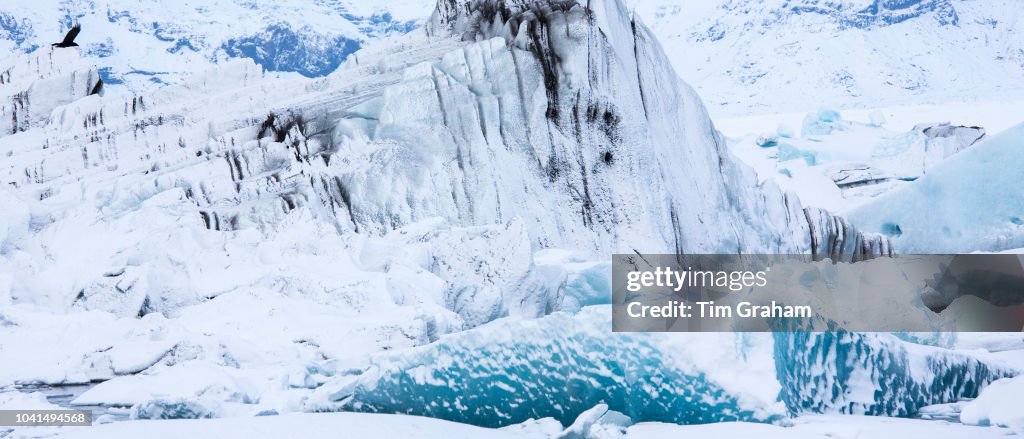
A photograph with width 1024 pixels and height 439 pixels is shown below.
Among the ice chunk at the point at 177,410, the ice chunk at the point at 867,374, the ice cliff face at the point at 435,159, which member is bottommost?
the ice chunk at the point at 867,374

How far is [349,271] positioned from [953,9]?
33884mm

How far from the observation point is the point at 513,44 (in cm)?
859

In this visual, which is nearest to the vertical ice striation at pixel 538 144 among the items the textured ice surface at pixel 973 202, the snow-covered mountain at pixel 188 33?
the textured ice surface at pixel 973 202

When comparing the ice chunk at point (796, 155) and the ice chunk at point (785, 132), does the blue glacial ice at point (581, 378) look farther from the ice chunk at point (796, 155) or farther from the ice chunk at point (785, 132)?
Result: the ice chunk at point (785, 132)

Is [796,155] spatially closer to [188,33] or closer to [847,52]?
[847,52]

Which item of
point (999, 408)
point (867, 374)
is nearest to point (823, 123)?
point (867, 374)

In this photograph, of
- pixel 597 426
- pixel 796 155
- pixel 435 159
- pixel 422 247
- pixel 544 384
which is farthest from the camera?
pixel 796 155

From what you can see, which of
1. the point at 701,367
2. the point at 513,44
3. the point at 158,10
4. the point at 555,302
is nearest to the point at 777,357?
the point at 701,367

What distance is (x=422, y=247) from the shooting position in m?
7.15

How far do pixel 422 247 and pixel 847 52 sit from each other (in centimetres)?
2883

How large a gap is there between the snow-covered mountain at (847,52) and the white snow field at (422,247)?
19238 mm

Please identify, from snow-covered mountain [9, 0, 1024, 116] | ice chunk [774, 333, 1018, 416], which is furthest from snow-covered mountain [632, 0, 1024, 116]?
ice chunk [774, 333, 1018, 416]

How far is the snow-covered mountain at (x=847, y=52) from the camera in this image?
29.2 metres

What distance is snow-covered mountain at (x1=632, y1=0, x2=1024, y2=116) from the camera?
29.2 meters
